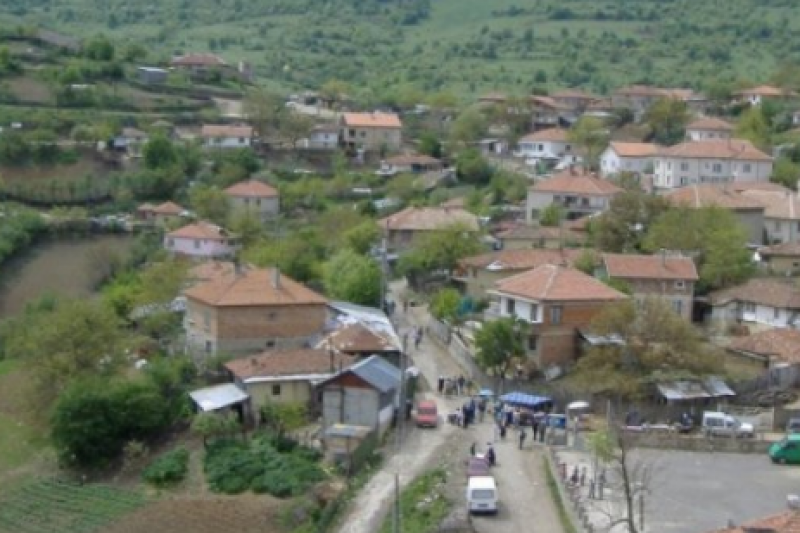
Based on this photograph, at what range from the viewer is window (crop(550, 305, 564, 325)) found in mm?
36281

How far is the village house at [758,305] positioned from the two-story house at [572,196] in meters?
15.4

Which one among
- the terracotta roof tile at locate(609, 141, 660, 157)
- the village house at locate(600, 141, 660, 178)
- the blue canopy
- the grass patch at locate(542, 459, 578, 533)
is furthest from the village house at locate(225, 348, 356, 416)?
the terracotta roof tile at locate(609, 141, 660, 157)

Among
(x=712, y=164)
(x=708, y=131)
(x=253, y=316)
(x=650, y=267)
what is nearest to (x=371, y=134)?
(x=708, y=131)

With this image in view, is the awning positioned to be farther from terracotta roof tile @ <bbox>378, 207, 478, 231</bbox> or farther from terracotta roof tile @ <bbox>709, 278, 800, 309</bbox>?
terracotta roof tile @ <bbox>378, 207, 478, 231</bbox>

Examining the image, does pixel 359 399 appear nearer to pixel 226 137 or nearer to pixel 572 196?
pixel 572 196

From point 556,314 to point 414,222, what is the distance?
17.4m

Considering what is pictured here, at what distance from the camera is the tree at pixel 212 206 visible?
60.8 m

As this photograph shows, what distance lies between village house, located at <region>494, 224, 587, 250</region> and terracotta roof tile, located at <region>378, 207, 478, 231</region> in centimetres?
144

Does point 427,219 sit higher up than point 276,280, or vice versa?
point 276,280

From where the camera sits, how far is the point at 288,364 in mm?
33469

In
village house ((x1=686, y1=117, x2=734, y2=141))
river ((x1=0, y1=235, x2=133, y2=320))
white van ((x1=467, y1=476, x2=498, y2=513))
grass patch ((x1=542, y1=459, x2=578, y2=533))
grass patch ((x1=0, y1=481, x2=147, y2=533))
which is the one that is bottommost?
river ((x1=0, y1=235, x2=133, y2=320))

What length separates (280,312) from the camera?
36875mm

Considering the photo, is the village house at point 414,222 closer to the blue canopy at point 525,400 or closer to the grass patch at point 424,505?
the blue canopy at point 525,400

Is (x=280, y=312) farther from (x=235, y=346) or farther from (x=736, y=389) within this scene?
(x=736, y=389)
